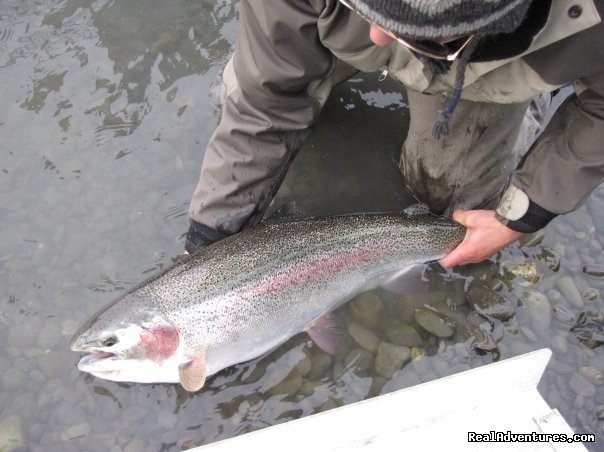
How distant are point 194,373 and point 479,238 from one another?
157cm

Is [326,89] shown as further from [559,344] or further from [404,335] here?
[559,344]

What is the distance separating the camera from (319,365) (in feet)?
9.16

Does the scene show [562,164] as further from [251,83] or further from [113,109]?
[113,109]

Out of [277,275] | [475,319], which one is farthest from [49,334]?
[475,319]

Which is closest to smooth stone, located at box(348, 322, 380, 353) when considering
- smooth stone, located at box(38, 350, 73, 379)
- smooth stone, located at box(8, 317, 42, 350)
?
smooth stone, located at box(38, 350, 73, 379)

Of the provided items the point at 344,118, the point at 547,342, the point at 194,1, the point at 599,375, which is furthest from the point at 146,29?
the point at 599,375

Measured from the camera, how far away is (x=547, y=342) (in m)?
2.93

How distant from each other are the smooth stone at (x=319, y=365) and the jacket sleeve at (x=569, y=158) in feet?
4.14

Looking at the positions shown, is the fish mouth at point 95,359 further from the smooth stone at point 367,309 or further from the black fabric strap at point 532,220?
the black fabric strap at point 532,220

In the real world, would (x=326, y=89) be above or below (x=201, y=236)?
above

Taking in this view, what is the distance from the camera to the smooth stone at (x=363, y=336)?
2.86 metres

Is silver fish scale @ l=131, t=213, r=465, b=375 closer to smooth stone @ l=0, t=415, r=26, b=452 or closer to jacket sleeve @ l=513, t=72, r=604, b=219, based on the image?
jacket sleeve @ l=513, t=72, r=604, b=219

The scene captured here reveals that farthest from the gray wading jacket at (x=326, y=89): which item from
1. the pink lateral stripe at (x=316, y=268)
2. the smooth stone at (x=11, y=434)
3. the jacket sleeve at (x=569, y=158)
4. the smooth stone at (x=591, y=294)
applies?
the smooth stone at (x=11, y=434)

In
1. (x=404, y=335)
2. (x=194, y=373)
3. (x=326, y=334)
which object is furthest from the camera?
(x=404, y=335)
